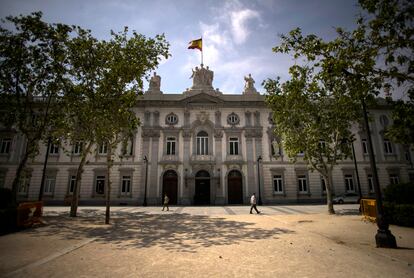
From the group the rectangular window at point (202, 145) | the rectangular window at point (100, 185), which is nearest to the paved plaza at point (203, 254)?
the rectangular window at point (100, 185)

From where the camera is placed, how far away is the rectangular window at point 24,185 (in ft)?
85.2

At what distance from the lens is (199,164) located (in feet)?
88.7

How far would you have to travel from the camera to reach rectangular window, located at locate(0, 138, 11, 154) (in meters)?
27.1

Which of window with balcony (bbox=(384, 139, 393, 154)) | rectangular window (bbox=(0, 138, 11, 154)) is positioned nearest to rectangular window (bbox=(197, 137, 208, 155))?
rectangular window (bbox=(0, 138, 11, 154))

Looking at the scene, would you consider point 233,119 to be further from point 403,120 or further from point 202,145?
point 403,120

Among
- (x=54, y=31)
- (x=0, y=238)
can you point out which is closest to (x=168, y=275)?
(x=0, y=238)

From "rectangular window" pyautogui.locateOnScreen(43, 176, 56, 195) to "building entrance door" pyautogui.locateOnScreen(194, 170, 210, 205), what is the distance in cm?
1691

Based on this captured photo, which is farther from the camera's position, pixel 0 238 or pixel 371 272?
pixel 0 238

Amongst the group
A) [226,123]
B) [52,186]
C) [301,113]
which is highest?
[226,123]

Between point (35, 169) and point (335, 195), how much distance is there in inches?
1415

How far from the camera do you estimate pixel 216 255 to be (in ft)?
21.7

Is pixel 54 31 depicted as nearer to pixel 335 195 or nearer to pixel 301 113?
pixel 301 113

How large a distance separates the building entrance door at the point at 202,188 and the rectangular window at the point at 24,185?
775 inches

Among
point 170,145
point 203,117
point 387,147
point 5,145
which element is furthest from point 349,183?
point 5,145
